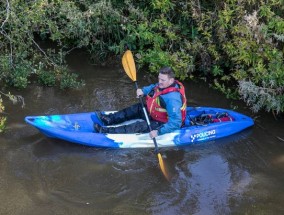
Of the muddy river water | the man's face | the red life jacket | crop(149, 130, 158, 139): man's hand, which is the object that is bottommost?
the muddy river water

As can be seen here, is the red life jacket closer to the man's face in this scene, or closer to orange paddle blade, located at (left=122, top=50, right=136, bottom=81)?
the man's face

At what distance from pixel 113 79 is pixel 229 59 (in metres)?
2.07

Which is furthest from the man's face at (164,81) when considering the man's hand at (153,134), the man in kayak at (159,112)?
the man's hand at (153,134)

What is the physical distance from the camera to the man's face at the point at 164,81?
19.0 feet

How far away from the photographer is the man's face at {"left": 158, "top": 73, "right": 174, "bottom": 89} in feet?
19.0

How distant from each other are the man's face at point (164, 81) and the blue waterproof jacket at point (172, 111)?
131 millimetres

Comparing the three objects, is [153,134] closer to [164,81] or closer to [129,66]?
[164,81]

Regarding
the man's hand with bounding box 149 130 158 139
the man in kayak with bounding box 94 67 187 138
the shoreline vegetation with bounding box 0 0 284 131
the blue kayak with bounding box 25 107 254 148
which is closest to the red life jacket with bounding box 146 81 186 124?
the man in kayak with bounding box 94 67 187 138

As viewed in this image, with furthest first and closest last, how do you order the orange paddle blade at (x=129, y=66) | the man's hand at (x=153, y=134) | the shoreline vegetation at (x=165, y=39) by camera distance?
the orange paddle blade at (x=129, y=66), the shoreline vegetation at (x=165, y=39), the man's hand at (x=153, y=134)

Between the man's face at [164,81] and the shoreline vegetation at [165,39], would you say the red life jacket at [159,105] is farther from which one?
the shoreline vegetation at [165,39]

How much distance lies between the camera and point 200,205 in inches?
197

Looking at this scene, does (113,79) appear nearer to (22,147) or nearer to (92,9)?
(92,9)

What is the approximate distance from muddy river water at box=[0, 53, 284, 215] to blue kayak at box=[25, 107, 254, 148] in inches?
4.3

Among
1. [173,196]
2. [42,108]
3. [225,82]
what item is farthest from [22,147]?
[225,82]
